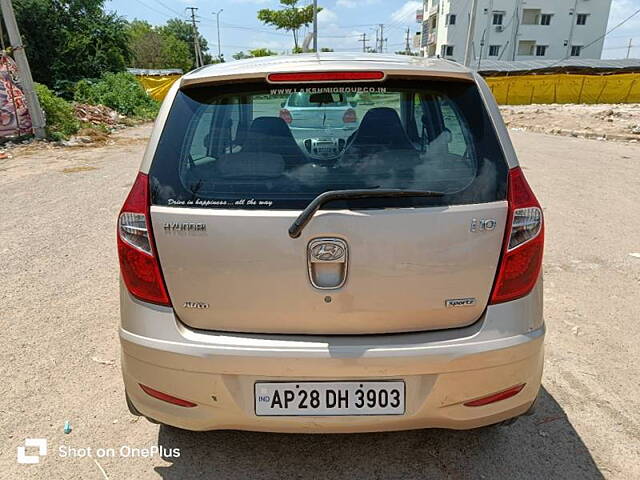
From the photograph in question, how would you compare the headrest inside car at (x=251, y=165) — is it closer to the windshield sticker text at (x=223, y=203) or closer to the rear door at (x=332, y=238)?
the rear door at (x=332, y=238)

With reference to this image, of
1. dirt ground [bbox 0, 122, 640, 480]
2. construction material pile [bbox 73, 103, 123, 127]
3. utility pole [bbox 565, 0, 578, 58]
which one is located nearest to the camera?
dirt ground [bbox 0, 122, 640, 480]

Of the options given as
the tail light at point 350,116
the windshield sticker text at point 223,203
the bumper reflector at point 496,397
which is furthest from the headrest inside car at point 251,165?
the bumper reflector at point 496,397

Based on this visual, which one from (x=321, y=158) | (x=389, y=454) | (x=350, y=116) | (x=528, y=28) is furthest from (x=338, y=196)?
(x=528, y=28)

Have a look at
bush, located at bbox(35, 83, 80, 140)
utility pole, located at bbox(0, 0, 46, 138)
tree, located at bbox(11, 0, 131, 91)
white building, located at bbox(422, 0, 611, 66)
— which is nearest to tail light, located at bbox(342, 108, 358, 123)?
utility pole, located at bbox(0, 0, 46, 138)

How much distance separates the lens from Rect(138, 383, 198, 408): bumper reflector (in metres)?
1.91

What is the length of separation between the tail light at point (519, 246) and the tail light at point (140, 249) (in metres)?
1.30

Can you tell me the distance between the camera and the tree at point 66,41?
23.9 m

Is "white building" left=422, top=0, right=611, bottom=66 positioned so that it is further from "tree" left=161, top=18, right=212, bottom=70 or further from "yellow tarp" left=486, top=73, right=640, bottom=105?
"tree" left=161, top=18, right=212, bottom=70

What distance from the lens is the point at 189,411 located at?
192 centimetres

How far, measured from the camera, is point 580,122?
62.0ft

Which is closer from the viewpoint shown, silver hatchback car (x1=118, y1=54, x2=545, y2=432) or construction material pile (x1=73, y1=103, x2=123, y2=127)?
silver hatchback car (x1=118, y1=54, x2=545, y2=432)

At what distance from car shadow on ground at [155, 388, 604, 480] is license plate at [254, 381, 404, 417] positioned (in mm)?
517

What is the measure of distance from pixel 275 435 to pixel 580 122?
2025 cm

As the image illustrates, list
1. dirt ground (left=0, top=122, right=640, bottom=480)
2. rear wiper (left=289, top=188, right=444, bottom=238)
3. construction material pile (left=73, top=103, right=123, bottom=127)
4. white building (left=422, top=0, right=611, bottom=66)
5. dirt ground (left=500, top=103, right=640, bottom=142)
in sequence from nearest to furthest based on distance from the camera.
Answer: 1. rear wiper (left=289, top=188, right=444, bottom=238)
2. dirt ground (left=0, top=122, right=640, bottom=480)
3. dirt ground (left=500, top=103, right=640, bottom=142)
4. construction material pile (left=73, top=103, right=123, bottom=127)
5. white building (left=422, top=0, right=611, bottom=66)
